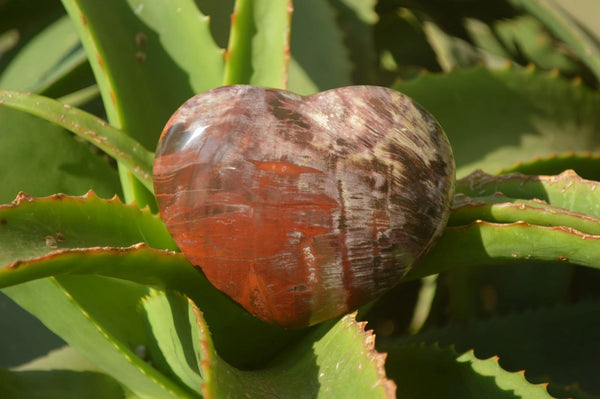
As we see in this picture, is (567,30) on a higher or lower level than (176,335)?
higher

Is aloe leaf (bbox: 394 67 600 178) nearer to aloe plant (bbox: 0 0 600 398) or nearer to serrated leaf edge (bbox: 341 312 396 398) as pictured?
aloe plant (bbox: 0 0 600 398)

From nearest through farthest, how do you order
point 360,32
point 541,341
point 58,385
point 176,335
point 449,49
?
point 176,335 → point 58,385 → point 541,341 → point 360,32 → point 449,49

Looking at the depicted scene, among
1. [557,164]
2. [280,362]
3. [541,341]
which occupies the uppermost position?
[557,164]

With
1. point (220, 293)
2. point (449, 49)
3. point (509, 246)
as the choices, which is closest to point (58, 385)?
point (220, 293)

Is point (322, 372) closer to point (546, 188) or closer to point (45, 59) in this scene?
point (546, 188)

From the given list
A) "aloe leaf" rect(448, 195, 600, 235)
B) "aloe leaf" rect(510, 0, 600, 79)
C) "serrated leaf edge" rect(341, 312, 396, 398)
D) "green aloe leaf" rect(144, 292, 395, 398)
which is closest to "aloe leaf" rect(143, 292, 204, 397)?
"green aloe leaf" rect(144, 292, 395, 398)

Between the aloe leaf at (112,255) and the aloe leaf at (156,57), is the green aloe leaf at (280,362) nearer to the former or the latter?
the aloe leaf at (112,255)

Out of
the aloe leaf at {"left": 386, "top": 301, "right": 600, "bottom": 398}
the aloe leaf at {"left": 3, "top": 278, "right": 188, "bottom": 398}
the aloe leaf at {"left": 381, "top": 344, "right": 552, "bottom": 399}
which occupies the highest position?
the aloe leaf at {"left": 3, "top": 278, "right": 188, "bottom": 398}
